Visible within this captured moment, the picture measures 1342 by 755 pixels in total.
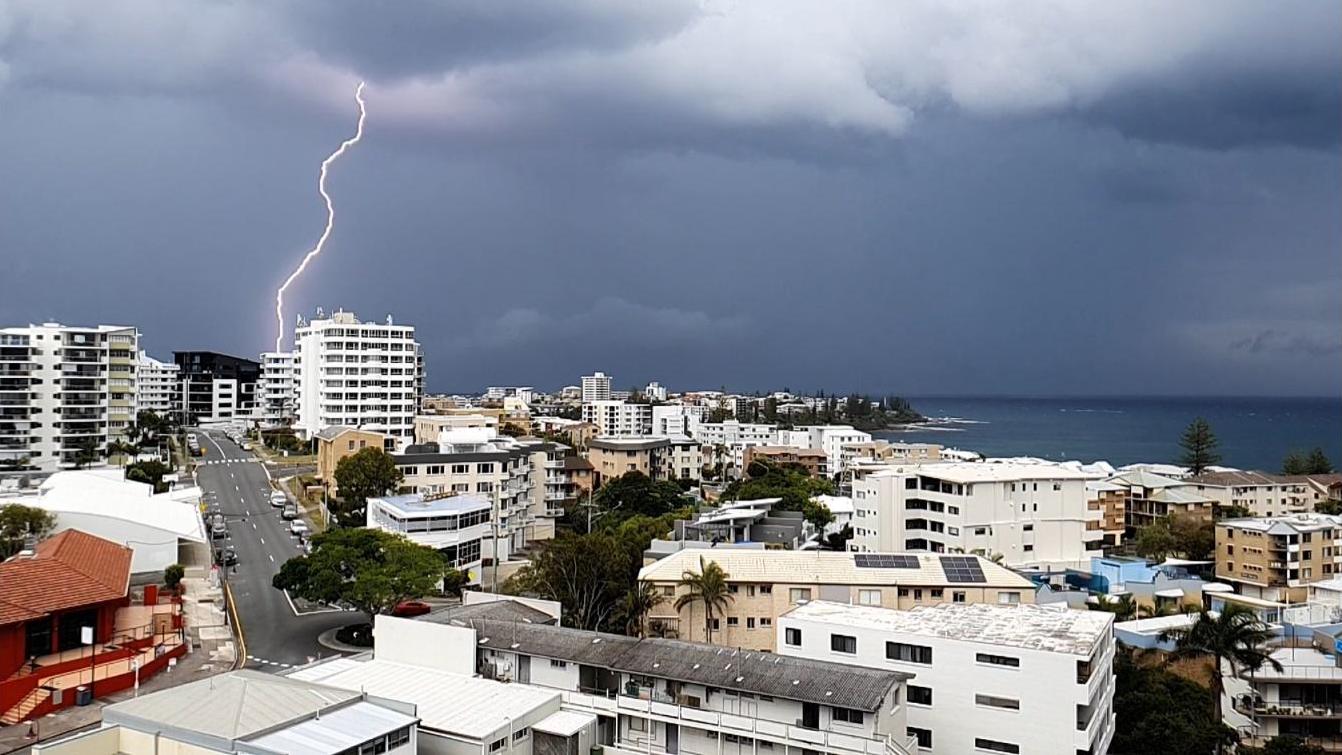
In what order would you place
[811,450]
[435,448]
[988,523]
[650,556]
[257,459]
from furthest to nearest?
[811,450] → [257,459] → [435,448] → [988,523] → [650,556]

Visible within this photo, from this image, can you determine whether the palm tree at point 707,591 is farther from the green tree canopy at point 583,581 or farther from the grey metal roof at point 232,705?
the grey metal roof at point 232,705

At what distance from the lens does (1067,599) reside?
34438 mm

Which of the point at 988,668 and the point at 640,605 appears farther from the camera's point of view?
the point at 640,605

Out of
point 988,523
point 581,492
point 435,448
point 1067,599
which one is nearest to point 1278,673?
point 1067,599

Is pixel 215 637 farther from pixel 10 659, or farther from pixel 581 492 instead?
pixel 581 492

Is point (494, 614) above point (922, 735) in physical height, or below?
above

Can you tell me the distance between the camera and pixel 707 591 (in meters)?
26.9

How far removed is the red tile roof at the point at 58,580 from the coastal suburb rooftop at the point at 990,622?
1689cm

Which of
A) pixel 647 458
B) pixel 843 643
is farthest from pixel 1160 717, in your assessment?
pixel 647 458

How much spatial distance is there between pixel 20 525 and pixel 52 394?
105ft

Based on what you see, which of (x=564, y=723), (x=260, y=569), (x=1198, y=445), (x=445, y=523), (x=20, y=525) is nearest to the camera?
(x=564, y=723)

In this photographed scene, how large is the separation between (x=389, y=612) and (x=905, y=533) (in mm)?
24472

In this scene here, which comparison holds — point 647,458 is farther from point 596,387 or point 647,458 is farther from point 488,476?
point 596,387

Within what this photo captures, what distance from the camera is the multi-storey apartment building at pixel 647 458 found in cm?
7306
